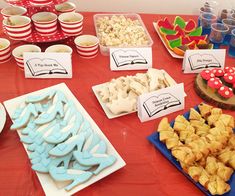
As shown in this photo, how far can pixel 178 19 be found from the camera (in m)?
1.33

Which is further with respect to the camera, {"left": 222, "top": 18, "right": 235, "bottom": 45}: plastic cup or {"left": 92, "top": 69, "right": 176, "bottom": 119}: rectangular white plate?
{"left": 222, "top": 18, "right": 235, "bottom": 45}: plastic cup

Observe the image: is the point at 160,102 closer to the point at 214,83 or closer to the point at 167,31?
the point at 214,83

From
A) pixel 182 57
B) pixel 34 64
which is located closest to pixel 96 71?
pixel 34 64

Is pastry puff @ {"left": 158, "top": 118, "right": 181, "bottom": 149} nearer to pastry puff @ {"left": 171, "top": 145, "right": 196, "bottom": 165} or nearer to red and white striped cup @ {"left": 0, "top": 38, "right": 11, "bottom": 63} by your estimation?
pastry puff @ {"left": 171, "top": 145, "right": 196, "bottom": 165}

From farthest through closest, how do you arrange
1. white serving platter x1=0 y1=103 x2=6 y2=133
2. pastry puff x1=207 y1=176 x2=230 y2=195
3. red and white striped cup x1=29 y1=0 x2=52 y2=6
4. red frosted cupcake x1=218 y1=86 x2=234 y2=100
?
1. red and white striped cup x1=29 y1=0 x2=52 y2=6
2. red frosted cupcake x1=218 y1=86 x2=234 y2=100
3. white serving platter x1=0 y1=103 x2=6 y2=133
4. pastry puff x1=207 y1=176 x2=230 y2=195

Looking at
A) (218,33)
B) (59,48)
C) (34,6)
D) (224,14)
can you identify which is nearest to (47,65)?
(59,48)

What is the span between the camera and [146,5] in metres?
1.57

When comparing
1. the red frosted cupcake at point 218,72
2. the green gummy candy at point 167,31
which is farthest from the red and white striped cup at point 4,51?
the red frosted cupcake at point 218,72

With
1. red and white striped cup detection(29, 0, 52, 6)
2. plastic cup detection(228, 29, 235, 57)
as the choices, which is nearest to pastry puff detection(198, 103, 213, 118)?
plastic cup detection(228, 29, 235, 57)

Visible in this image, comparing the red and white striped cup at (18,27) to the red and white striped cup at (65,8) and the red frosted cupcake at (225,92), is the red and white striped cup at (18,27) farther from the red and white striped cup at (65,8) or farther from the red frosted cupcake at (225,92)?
the red frosted cupcake at (225,92)

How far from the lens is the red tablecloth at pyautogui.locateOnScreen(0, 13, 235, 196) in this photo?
2.30 feet

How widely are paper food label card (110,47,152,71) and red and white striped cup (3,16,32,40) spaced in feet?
1.08

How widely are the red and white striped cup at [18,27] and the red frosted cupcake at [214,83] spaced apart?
2.25 feet

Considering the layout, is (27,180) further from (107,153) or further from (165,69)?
(165,69)
